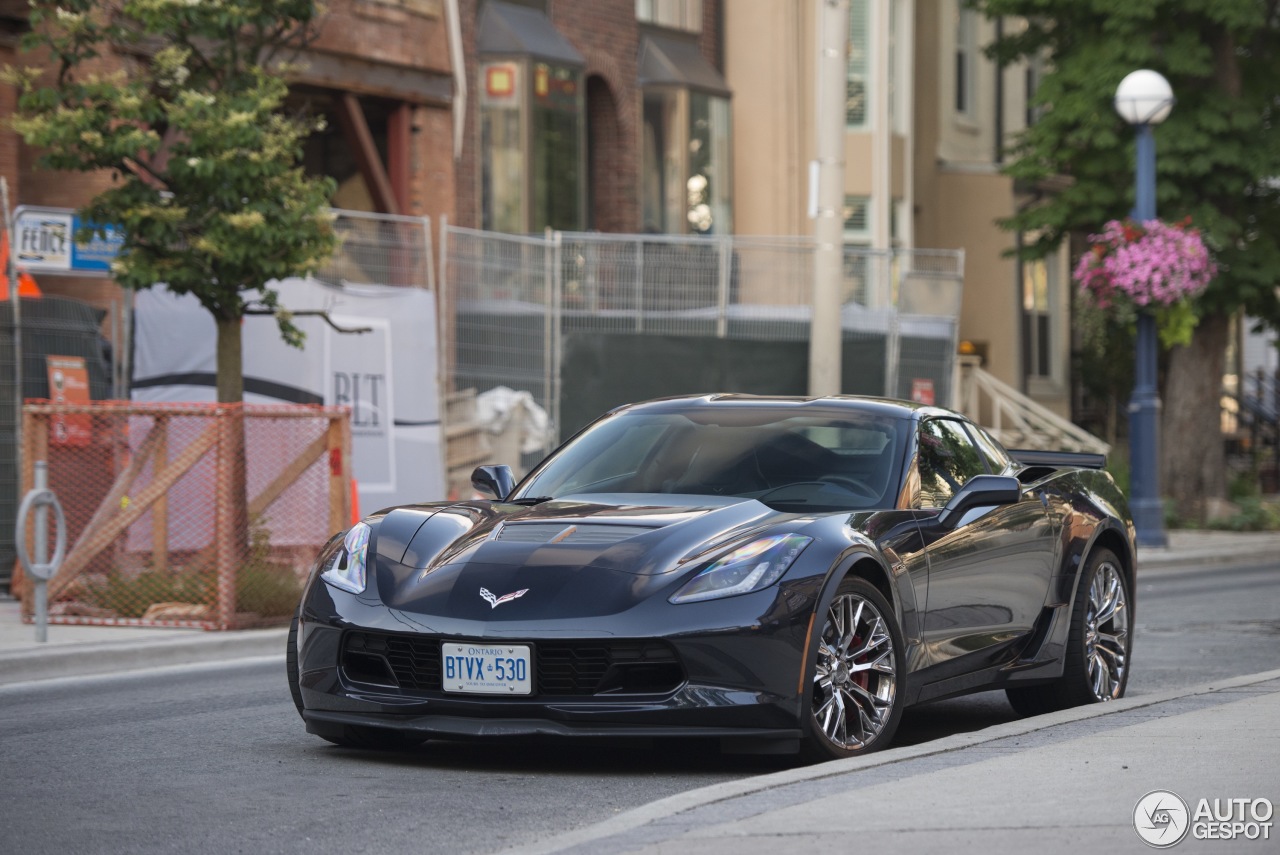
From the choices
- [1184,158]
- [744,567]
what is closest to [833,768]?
[744,567]

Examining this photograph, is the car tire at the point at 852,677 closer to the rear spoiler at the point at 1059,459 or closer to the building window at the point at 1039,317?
the rear spoiler at the point at 1059,459

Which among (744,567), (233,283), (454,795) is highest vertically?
(233,283)

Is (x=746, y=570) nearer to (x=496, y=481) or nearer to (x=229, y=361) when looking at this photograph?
(x=496, y=481)

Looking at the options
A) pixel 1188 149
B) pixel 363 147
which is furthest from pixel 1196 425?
pixel 363 147

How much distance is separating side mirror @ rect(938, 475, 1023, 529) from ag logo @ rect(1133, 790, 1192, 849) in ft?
7.00

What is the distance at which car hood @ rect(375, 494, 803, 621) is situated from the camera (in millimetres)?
6816

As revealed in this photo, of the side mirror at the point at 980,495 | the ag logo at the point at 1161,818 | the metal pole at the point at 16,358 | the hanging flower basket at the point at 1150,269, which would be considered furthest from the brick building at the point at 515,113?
the ag logo at the point at 1161,818

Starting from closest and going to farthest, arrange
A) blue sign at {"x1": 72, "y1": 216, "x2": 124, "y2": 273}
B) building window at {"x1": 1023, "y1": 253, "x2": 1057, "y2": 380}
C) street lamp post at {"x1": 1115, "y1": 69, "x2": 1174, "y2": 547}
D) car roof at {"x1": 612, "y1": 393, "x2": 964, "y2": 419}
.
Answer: car roof at {"x1": 612, "y1": 393, "x2": 964, "y2": 419}, blue sign at {"x1": 72, "y1": 216, "x2": 124, "y2": 273}, street lamp post at {"x1": 1115, "y1": 69, "x2": 1174, "y2": 547}, building window at {"x1": 1023, "y1": 253, "x2": 1057, "y2": 380}

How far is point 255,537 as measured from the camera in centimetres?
1332

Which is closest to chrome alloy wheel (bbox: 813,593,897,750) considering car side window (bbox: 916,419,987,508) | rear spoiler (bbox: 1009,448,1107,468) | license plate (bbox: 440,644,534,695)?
car side window (bbox: 916,419,987,508)

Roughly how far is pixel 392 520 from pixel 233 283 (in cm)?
740

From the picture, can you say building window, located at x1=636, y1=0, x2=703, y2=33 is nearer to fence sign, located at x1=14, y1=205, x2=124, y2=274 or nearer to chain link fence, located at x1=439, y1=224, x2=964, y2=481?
chain link fence, located at x1=439, y1=224, x2=964, y2=481

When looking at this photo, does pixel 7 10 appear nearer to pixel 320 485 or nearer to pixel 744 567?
pixel 320 485

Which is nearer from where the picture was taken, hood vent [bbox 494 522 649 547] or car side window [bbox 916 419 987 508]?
hood vent [bbox 494 522 649 547]
